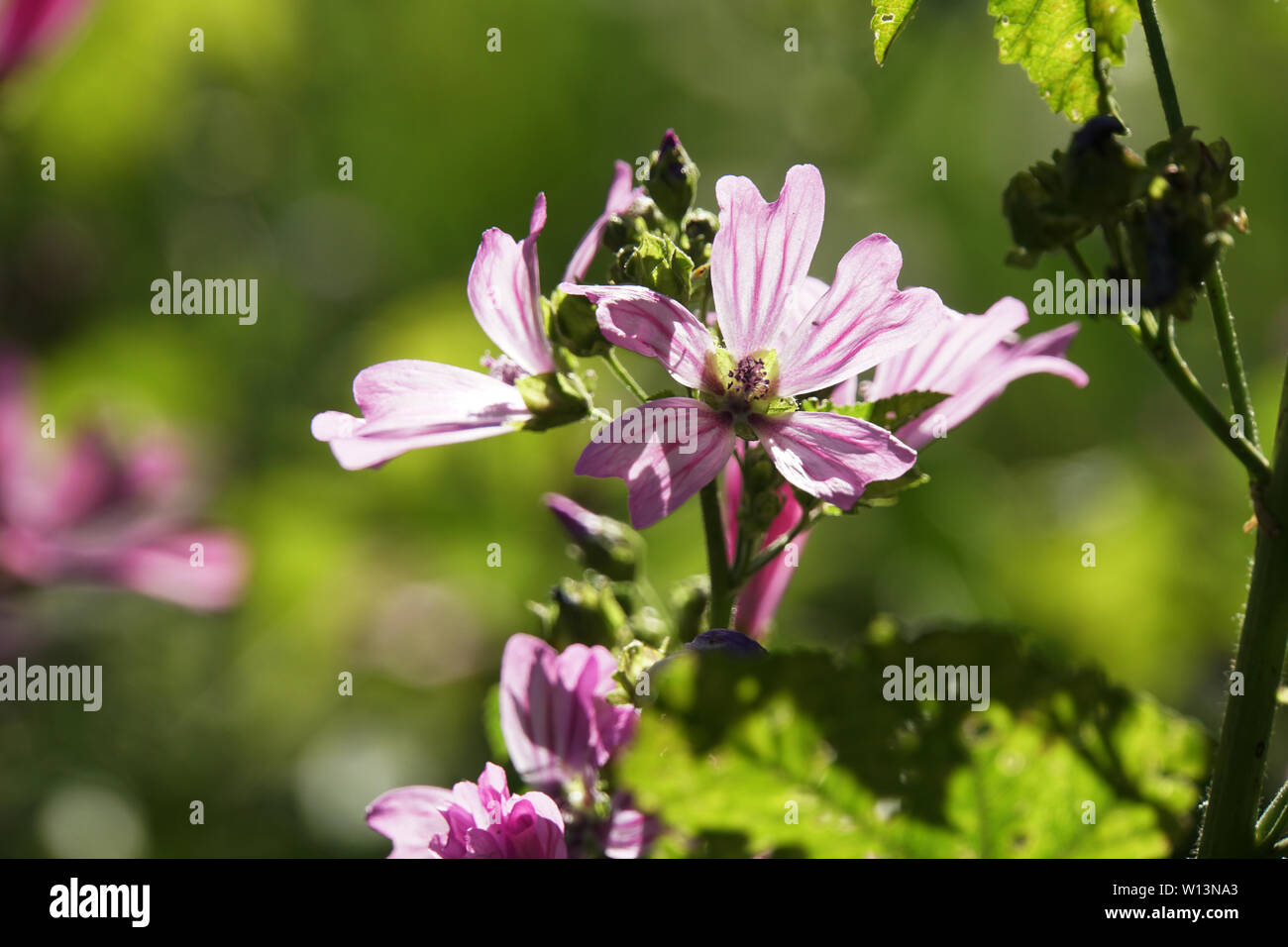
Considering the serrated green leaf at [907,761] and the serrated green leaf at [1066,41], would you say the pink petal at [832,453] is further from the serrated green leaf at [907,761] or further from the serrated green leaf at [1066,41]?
the serrated green leaf at [1066,41]

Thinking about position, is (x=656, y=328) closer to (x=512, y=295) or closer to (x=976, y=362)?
(x=512, y=295)

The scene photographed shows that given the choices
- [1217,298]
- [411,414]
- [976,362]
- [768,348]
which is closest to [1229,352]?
[1217,298]

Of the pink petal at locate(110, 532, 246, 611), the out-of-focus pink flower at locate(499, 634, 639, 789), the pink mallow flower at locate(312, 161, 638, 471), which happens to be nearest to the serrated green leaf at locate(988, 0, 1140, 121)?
the pink mallow flower at locate(312, 161, 638, 471)

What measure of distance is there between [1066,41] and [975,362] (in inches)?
9.1

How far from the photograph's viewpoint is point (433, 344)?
9.82 ft

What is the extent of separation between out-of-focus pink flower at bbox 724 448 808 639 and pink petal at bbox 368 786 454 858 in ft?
0.94

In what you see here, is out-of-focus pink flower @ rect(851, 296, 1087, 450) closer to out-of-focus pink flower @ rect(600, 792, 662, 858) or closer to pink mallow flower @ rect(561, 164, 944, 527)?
pink mallow flower @ rect(561, 164, 944, 527)

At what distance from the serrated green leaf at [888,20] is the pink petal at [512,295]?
0.24 m

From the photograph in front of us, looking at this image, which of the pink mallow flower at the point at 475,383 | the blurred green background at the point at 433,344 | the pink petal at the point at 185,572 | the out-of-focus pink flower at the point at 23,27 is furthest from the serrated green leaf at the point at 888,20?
the pink petal at the point at 185,572

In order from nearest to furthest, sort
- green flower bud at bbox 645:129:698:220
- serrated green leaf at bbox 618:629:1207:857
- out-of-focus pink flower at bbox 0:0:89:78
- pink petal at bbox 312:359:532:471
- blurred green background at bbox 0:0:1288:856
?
1. serrated green leaf at bbox 618:629:1207:857
2. pink petal at bbox 312:359:532:471
3. green flower bud at bbox 645:129:698:220
4. out-of-focus pink flower at bbox 0:0:89:78
5. blurred green background at bbox 0:0:1288:856

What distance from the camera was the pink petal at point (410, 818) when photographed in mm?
851

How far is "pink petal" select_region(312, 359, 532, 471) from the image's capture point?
80cm

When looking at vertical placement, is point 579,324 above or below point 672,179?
below
